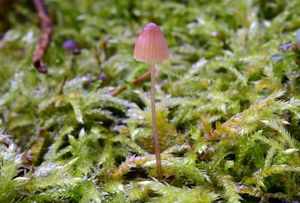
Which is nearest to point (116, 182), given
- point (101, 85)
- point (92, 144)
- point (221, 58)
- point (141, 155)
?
point (141, 155)

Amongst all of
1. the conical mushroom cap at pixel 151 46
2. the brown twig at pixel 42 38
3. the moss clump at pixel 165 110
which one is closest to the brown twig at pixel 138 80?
the moss clump at pixel 165 110

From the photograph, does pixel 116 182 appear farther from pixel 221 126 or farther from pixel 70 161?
pixel 221 126

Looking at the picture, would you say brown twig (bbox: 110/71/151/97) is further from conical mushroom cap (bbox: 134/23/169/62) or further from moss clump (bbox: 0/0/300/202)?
conical mushroom cap (bbox: 134/23/169/62)

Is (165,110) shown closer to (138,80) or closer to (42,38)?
(138,80)

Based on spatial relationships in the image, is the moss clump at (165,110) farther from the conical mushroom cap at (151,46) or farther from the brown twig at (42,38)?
the conical mushroom cap at (151,46)

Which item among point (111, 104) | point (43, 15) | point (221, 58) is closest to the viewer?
point (111, 104)
